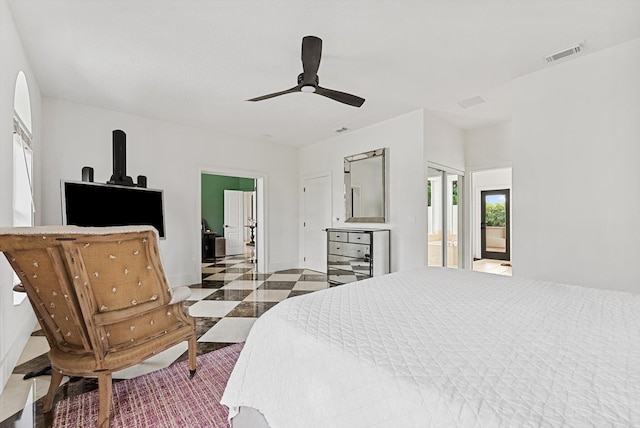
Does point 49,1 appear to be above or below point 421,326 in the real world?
above

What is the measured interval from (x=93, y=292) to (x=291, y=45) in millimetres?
2338

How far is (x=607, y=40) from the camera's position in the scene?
98.6 inches

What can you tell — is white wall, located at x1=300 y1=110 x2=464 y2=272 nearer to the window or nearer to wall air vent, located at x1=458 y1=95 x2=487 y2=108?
wall air vent, located at x1=458 y1=95 x2=487 y2=108

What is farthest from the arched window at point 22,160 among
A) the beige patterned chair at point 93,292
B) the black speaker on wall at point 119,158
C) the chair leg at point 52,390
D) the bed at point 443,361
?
the bed at point 443,361

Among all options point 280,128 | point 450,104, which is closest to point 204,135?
point 280,128

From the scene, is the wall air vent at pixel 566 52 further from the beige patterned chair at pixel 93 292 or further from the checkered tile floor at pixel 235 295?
the checkered tile floor at pixel 235 295

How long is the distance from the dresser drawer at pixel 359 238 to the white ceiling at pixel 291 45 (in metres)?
1.91

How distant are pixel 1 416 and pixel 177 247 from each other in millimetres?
3078

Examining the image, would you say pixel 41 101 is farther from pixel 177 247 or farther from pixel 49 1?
pixel 177 247

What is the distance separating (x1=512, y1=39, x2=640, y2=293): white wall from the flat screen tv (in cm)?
429

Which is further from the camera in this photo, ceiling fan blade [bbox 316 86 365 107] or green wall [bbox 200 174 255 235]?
green wall [bbox 200 174 255 235]

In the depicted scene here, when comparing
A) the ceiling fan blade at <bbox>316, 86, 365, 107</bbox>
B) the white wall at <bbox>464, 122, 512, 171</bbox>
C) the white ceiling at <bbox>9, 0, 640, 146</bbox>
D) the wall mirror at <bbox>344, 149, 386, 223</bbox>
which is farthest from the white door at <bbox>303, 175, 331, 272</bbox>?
the ceiling fan blade at <bbox>316, 86, 365, 107</bbox>

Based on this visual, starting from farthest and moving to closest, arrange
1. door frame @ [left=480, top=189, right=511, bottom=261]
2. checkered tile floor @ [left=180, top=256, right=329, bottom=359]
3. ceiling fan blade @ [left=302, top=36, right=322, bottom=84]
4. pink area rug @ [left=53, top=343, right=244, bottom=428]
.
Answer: door frame @ [left=480, top=189, right=511, bottom=261]
checkered tile floor @ [left=180, top=256, right=329, bottom=359]
ceiling fan blade @ [left=302, top=36, right=322, bottom=84]
pink area rug @ [left=53, top=343, right=244, bottom=428]

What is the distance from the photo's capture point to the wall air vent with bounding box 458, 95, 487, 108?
3707 millimetres
